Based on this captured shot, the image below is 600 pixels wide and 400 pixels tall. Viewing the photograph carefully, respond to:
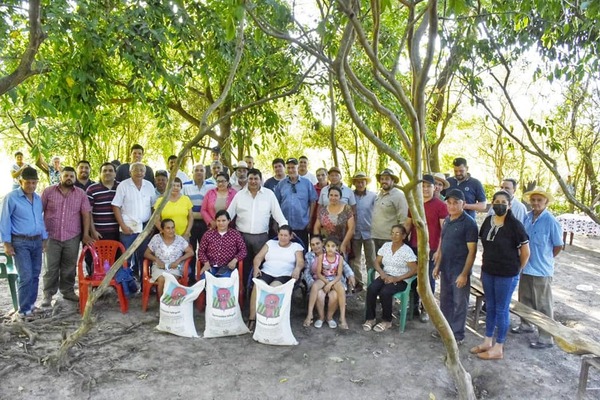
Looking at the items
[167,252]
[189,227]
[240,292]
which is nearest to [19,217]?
[167,252]

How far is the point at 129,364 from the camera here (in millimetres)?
4094

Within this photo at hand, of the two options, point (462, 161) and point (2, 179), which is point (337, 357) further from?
point (2, 179)

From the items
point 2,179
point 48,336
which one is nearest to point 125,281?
point 48,336

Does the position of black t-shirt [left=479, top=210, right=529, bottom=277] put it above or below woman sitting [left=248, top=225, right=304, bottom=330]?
above

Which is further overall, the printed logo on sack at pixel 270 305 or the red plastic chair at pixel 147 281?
the red plastic chair at pixel 147 281

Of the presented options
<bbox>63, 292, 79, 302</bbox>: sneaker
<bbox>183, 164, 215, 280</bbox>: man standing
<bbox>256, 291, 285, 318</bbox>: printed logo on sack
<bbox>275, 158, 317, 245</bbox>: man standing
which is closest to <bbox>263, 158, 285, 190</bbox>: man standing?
<bbox>275, 158, 317, 245</bbox>: man standing

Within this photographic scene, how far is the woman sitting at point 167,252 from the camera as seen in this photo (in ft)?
17.7

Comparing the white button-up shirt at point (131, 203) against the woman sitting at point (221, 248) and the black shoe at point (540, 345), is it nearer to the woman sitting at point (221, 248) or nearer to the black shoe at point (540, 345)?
the woman sitting at point (221, 248)

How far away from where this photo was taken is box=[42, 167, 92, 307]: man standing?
17.4 ft

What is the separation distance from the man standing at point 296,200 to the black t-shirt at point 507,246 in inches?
96.7

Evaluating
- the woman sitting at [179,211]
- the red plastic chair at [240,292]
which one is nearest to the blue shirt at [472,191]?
the red plastic chair at [240,292]

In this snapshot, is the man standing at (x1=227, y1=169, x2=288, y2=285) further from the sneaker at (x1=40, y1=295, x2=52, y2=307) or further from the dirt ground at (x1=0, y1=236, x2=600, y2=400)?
the sneaker at (x1=40, y1=295, x2=52, y2=307)

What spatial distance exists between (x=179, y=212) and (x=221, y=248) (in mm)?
881

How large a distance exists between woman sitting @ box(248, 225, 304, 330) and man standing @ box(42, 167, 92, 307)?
7.30ft
